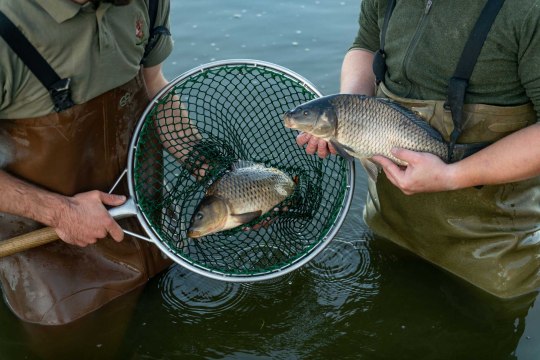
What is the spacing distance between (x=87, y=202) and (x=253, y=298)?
3.30 ft

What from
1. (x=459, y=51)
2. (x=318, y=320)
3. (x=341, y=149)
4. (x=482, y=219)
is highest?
(x=459, y=51)

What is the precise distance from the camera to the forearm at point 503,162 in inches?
97.6

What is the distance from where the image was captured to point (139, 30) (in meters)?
2.85

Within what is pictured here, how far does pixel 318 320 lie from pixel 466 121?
1.20m

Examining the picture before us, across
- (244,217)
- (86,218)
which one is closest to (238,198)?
(244,217)

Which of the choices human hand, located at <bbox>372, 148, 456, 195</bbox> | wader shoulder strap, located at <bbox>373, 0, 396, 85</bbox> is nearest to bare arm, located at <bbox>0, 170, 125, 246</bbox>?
human hand, located at <bbox>372, 148, 456, 195</bbox>

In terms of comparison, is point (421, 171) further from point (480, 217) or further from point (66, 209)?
point (66, 209)

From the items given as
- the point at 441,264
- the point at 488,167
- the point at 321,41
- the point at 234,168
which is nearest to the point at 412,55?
the point at 488,167

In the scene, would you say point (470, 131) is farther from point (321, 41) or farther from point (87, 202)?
point (321, 41)

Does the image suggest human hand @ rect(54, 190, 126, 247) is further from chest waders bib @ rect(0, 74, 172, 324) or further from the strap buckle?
the strap buckle

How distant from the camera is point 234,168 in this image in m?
2.89

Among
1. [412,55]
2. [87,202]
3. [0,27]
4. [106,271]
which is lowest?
[106,271]

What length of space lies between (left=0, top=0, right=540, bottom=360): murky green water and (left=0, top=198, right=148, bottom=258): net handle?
49 cm

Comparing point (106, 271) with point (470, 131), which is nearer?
point (470, 131)
